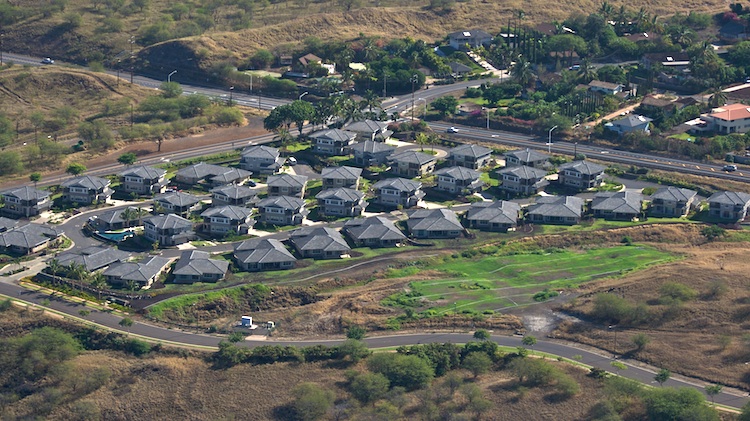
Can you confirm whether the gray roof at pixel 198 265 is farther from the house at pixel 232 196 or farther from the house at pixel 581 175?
the house at pixel 581 175

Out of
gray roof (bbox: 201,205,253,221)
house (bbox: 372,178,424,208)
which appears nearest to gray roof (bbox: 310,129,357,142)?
house (bbox: 372,178,424,208)

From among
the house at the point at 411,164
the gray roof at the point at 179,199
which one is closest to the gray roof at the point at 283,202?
the gray roof at the point at 179,199

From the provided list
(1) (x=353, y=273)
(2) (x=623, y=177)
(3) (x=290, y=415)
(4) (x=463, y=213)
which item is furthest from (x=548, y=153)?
(3) (x=290, y=415)

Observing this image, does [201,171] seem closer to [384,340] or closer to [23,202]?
[23,202]

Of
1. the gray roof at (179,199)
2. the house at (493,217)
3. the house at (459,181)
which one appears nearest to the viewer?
the house at (493,217)

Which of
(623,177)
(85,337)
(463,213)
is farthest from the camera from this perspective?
(623,177)

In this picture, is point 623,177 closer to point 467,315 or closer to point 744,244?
point 744,244
